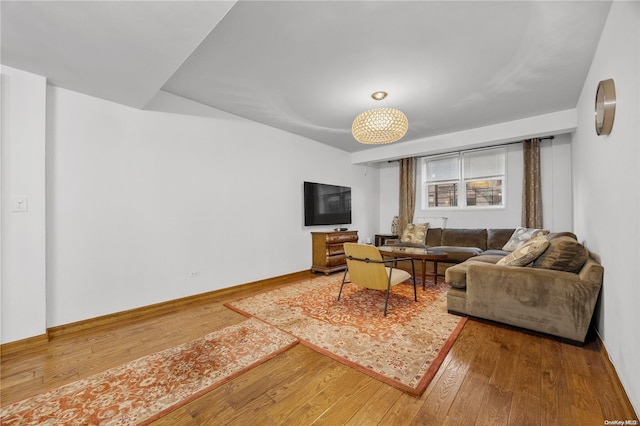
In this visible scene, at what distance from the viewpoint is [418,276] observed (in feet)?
14.6

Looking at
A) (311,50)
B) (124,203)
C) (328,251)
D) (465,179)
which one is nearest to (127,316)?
(124,203)

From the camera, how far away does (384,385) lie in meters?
1.64

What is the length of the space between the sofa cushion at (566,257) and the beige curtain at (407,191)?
367 centimetres

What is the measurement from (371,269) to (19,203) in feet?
10.7

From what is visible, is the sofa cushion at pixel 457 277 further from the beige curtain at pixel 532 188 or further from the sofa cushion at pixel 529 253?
the beige curtain at pixel 532 188

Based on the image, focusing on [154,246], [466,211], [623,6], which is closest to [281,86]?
[154,246]

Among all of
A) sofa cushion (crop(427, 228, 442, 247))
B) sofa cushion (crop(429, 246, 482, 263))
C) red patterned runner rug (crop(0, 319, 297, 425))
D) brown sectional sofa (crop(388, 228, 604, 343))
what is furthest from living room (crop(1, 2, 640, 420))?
sofa cushion (crop(427, 228, 442, 247))

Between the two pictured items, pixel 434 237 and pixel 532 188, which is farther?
pixel 434 237

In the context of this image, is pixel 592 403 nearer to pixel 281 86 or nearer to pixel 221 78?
pixel 281 86

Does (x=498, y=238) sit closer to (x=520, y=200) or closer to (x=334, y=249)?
(x=520, y=200)

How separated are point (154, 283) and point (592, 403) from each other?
12.4 feet

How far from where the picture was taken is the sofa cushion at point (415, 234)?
5.34 m

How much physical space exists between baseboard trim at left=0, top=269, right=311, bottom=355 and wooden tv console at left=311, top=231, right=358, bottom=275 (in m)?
0.99

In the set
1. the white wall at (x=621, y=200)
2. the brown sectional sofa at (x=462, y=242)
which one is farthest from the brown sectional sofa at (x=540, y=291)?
the brown sectional sofa at (x=462, y=242)
